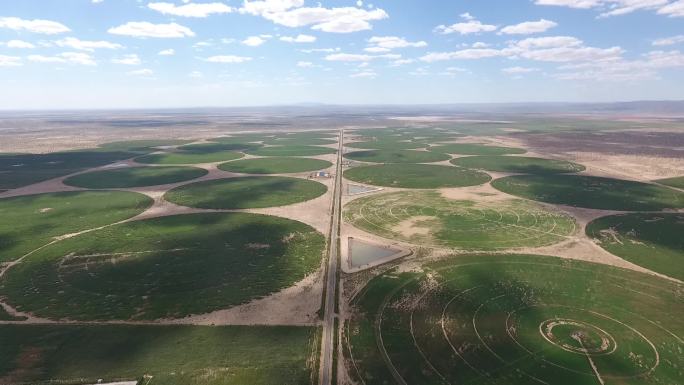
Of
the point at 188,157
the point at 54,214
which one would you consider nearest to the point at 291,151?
the point at 188,157

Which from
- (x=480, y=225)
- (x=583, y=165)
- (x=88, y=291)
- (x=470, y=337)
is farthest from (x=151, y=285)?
(x=583, y=165)

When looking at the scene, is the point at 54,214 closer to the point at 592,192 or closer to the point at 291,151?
the point at 291,151

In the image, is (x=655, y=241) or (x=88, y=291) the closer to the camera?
(x=88, y=291)

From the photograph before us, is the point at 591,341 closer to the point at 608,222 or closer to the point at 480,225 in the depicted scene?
the point at 480,225

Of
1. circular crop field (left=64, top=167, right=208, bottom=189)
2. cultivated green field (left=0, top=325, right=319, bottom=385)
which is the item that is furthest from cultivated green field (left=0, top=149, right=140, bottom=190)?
cultivated green field (left=0, top=325, right=319, bottom=385)

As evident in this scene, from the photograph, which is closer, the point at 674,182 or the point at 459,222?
the point at 459,222

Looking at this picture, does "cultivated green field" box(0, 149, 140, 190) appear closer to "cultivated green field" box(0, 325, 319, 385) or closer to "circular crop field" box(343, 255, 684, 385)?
"cultivated green field" box(0, 325, 319, 385)
